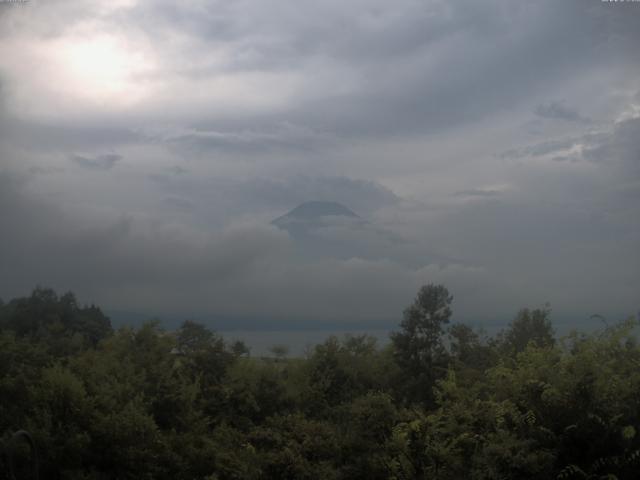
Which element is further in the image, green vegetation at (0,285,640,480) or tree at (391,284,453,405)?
tree at (391,284,453,405)

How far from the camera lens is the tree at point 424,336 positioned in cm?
1836

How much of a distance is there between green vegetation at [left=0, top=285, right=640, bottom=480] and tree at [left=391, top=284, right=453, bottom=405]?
0.14 ft

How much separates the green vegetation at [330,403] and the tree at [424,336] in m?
0.04

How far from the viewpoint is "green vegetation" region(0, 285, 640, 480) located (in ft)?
31.8

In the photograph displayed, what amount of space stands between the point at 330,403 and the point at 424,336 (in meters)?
3.51

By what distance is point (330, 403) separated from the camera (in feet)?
58.2

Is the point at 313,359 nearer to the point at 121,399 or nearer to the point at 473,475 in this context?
the point at 121,399

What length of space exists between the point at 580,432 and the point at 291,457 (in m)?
6.09

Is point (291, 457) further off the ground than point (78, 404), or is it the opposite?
point (78, 404)

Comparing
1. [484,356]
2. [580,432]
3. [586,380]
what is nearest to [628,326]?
[586,380]

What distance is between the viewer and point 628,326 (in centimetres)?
1033

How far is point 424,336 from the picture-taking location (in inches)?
734

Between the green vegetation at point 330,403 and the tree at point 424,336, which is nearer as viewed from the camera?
the green vegetation at point 330,403

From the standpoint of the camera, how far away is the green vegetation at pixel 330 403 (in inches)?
381
